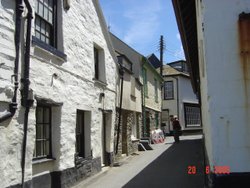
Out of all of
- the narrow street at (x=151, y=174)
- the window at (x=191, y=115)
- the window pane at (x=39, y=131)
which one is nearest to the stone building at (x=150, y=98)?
the narrow street at (x=151, y=174)

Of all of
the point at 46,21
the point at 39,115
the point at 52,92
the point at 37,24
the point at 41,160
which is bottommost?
the point at 41,160

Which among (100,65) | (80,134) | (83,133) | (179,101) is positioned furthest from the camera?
(179,101)

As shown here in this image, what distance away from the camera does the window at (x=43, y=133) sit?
326 inches

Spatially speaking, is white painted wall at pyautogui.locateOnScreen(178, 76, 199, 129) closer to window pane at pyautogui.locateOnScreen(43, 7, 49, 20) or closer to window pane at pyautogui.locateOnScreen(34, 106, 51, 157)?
window pane at pyautogui.locateOnScreen(34, 106, 51, 157)

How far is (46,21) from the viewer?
8812 millimetres

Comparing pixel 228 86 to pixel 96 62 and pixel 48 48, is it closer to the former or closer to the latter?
pixel 48 48

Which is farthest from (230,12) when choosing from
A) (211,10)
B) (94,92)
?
(94,92)

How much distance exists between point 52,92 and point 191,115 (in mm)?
30603

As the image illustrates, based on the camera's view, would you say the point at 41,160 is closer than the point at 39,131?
Yes

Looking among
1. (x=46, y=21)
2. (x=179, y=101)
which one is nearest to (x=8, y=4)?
(x=46, y=21)

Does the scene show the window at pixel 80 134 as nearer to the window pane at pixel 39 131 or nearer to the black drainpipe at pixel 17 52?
the window pane at pixel 39 131

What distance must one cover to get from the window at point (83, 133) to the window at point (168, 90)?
25.6m

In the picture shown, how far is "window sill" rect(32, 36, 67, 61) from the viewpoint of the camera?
769cm

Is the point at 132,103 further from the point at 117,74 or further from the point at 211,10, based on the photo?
the point at 211,10
